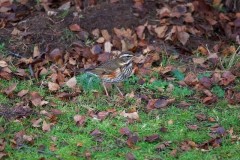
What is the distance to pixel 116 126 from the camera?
30.2 feet

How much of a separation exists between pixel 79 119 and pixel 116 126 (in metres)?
0.55

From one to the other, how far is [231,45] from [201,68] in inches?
47.2

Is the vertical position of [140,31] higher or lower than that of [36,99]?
higher

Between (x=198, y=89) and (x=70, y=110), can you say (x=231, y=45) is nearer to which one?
(x=198, y=89)

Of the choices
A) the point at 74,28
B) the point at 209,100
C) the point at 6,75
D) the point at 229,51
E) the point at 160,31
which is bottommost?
the point at 229,51

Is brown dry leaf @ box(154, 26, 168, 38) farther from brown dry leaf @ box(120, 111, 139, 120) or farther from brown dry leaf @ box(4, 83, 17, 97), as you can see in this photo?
brown dry leaf @ box(4, 83, 17, 97)

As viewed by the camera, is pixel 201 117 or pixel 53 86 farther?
pixel 53 86

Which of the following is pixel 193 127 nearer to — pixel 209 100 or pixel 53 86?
pixel 209 100

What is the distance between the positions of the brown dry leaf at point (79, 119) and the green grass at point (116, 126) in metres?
0.06

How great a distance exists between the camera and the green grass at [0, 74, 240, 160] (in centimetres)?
859

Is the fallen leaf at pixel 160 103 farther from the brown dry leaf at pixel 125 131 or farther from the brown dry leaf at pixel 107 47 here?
the brown dry leaf at pixel 107 47

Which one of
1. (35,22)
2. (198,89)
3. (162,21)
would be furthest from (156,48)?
(35,22)

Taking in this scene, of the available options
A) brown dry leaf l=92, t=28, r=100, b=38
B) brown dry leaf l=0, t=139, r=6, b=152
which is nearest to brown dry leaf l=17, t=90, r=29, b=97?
brown dry leaf l=0, t=139, r=6, b=152

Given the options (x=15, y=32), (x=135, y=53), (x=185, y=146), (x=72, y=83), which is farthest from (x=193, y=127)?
(x=15, y=32)
